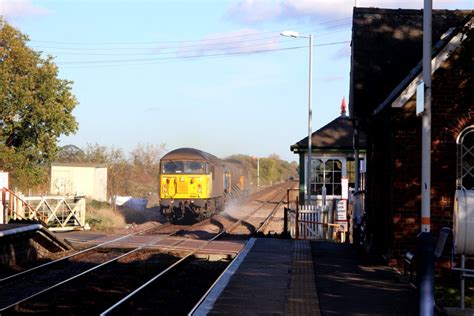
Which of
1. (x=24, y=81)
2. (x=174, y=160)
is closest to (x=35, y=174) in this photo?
(x=24, y=81)

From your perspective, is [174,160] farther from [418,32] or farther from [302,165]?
[418,32]

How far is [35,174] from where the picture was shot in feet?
109

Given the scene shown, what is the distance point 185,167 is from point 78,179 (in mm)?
9853

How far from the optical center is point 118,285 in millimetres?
14688

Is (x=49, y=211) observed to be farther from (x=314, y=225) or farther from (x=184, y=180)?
(x=314, y=225)

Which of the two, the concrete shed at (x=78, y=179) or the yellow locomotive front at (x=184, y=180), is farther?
the concrete shed at (x=78, y=179)

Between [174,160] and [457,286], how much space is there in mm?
24207

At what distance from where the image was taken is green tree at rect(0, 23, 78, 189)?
3153cm

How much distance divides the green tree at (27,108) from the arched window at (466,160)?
21751 mm

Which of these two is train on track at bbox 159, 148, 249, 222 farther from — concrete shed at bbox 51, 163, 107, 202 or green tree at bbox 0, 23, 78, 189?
concrete shed at bbox 51, 163, 107, 202

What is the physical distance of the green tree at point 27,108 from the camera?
3153cm

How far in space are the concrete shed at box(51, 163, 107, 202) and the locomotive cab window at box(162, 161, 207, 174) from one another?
777cm

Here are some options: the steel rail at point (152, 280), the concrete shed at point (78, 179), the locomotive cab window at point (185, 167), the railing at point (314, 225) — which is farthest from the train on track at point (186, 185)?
the railing at point (314, 225)

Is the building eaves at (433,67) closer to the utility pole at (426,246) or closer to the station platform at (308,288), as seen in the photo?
the station platform at (308,288)
